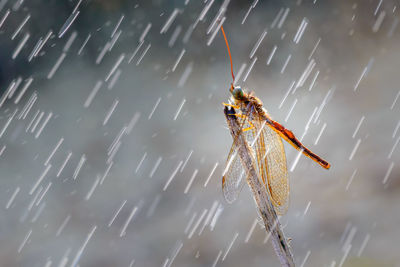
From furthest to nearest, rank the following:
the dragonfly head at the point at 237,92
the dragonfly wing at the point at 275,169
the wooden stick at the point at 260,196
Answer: the dragonfly head at the point at 237,92 → the dragonfly wing at the point at 275,169 → the wooden stick at the point at 260,196

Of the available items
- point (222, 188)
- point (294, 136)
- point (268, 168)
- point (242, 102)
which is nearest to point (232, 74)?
point (242, 102)

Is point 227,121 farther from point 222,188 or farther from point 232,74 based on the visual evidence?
Result: point 232,74

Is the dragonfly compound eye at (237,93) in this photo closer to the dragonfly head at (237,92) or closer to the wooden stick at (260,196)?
the dragonfly head at (237,92)

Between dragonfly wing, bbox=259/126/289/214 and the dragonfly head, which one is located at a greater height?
the dragonfly head

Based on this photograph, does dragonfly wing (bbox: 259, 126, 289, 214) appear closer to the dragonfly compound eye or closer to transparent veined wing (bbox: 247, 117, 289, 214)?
transparent veined wing (bbox: 247, 117, 289, 214)

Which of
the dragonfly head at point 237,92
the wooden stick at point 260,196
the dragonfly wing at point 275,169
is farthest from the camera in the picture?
the dragonfly head at point 237,92
